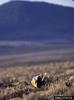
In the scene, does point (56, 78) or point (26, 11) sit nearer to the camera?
point (56, 78)

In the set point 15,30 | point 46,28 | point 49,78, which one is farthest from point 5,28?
point 49,78

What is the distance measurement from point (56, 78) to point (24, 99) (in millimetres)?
3660

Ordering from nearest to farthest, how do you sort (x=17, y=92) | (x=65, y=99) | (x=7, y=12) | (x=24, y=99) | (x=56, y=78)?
(x=65, y=99), (x=24, y=99), (x=17, y=92), (x=56, y=78), (x=7, y=12)

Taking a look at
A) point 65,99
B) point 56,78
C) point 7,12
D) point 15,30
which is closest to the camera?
point 65,99

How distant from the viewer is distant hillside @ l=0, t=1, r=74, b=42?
4006 inches

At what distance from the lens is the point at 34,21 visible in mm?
114500

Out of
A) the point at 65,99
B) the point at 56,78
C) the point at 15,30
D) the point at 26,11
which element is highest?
the point at 26,11

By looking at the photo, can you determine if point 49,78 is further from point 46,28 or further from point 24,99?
point 46,28

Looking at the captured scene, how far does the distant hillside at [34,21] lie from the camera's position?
334 feet

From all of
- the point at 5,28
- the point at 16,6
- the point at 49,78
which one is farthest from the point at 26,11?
the point at 49,78

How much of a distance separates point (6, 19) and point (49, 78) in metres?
101

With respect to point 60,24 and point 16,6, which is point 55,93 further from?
point 16,6

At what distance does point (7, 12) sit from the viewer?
11600cm

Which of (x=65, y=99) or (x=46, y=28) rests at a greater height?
(x=46, y=28)
